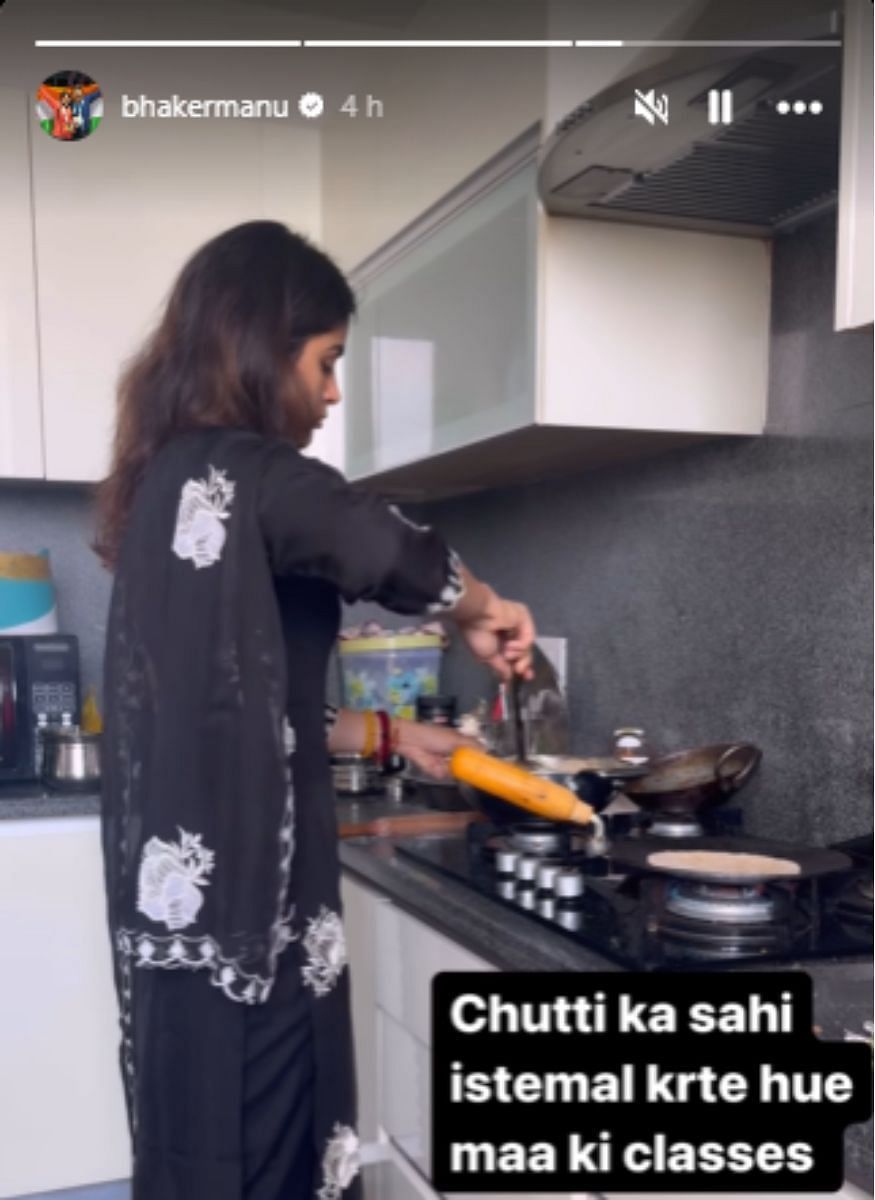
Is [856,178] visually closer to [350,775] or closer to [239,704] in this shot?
[239,704]

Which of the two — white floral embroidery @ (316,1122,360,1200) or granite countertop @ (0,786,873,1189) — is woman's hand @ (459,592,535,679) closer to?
granite countertop @ (0,786,873,1189)

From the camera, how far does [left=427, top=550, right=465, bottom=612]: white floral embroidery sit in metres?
0.70

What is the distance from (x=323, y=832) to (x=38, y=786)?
2.87 feet

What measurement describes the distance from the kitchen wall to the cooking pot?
2.7 inches

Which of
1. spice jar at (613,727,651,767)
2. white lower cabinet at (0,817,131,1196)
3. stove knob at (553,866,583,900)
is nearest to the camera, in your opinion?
stove knob at (553,866,583,900)

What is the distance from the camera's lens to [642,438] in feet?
3.74

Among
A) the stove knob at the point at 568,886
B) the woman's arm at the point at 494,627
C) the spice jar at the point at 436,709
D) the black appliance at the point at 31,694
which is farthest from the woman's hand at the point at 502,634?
the black appliance at the point at 31,694

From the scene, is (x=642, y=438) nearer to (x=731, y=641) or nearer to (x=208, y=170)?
(x=731, y=641)

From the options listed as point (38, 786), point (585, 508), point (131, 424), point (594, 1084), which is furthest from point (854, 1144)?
point (38, 786)

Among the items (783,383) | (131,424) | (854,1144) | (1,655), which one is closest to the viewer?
(854,1144)

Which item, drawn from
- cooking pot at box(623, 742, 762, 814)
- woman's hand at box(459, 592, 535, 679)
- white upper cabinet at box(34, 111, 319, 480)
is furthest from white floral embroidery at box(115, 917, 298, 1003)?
white upper cabinet at box(34, 111, 319, 480)

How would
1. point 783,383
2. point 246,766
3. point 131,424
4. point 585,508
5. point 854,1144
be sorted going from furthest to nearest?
1. point 585,508
2. point 783,383
3. point 131,424
4. point 246,766
5. point 854,1144

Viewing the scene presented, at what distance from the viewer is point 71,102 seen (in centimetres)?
84

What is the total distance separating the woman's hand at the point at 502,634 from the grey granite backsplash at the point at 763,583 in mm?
351
